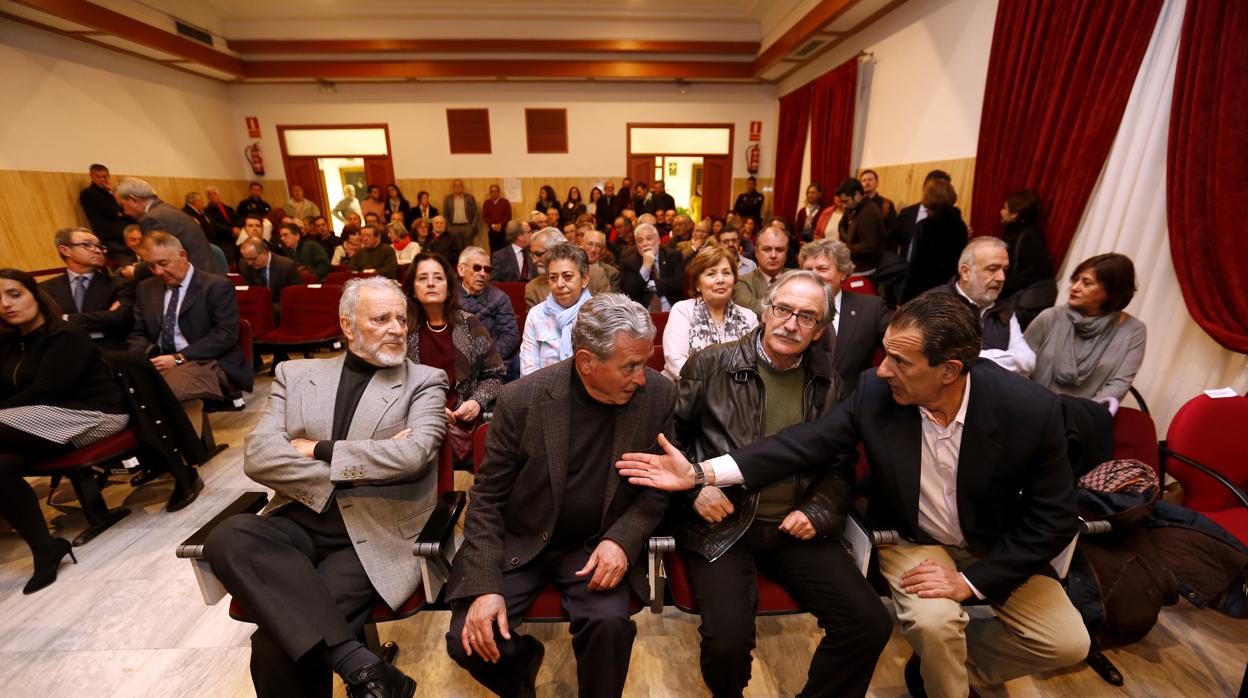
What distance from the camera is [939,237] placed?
13.8 ft

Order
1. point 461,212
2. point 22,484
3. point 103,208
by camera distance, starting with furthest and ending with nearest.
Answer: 1. point 461,212
2. point 103,208
3. point 22,484

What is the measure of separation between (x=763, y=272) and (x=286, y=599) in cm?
312

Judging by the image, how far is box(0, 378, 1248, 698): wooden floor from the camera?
6.14 feet

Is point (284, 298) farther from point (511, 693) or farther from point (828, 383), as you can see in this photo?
point (828, 383)

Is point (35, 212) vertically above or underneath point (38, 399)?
above

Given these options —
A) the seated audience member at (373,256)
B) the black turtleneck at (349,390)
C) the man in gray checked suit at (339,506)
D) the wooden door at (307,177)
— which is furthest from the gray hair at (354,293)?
the wooden door at (307,177)

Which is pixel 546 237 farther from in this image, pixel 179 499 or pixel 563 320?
pixel 179 499

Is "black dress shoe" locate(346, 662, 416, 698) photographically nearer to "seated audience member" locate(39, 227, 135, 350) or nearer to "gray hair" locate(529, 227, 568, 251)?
"gray hair" locate(529, 227, 568, 251)

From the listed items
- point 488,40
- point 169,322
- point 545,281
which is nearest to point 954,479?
point 545,281

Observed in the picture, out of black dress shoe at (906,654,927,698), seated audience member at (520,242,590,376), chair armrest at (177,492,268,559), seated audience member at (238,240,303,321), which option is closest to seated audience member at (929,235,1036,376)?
black dress shoe at (906,654,927,698)

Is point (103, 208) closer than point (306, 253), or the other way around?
point (103, 208)

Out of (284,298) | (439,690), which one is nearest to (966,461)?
(439,690)

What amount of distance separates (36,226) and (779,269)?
28.9 ft

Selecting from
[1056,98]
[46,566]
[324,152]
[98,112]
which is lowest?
[46,566]
